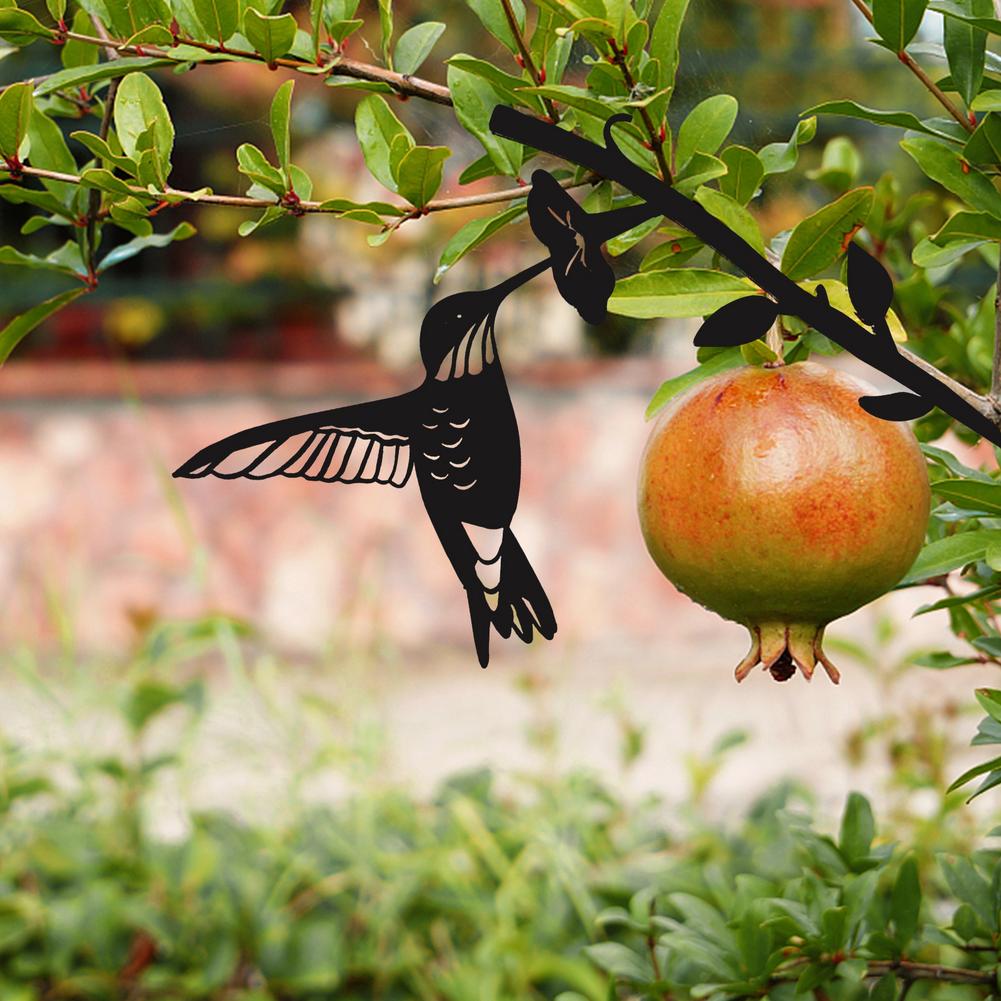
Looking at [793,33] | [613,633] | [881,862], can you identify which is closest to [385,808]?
[881,862]

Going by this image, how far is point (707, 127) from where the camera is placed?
1.80 ft

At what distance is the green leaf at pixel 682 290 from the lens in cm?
52

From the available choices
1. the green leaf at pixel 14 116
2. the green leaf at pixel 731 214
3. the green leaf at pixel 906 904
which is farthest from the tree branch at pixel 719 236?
the green leaf at pixel 906 904

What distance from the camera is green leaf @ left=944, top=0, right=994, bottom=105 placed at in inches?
22.7

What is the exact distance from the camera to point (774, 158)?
596mm

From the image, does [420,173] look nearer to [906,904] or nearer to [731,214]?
[731,214]

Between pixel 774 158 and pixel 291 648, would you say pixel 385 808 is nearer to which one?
pixel 774 158

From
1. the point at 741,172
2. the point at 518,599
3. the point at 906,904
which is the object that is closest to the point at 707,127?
the point at 741,172

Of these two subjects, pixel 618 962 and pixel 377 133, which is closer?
pixel 377 133

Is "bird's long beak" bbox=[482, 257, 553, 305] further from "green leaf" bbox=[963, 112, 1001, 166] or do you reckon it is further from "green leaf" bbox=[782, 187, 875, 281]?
"green leaf" bbox=[963, 112, 1001, 166]

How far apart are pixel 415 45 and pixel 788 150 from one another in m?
0.19

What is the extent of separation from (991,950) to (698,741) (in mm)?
2294

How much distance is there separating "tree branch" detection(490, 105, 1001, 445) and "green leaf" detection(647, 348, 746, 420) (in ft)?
0.26

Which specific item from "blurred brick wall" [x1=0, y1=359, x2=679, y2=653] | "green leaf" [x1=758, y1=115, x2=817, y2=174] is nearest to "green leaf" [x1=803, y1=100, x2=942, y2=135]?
"green leaf" [x1=758, y1=115, x2=817, y2=174]
